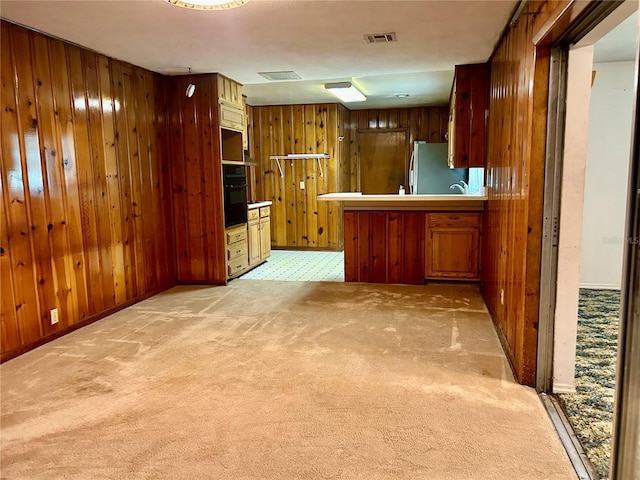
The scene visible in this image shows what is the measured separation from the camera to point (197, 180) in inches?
203

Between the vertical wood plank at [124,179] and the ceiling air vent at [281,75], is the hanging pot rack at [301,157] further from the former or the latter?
the vertical wood plank at [124,179]

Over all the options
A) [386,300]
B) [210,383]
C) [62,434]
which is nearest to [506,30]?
[386,300]

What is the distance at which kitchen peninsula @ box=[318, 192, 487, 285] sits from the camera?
4.94m

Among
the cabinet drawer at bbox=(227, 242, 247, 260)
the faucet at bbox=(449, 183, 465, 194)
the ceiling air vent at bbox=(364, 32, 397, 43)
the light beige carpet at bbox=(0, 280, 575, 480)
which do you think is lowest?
the light beige carpet at bbox=(0, 280, 575, 480)

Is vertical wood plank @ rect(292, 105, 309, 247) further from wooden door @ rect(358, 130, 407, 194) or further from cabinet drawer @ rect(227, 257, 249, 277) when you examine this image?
cabinet drawer @ rect(227, 257, 249, 277)

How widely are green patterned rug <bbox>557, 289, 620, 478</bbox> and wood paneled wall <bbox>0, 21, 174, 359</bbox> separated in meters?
3.56

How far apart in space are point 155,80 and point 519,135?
12.5 ft

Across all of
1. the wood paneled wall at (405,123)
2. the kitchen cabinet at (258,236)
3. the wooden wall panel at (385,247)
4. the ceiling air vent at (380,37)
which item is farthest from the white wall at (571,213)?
the wood paneled wall at (405,123)

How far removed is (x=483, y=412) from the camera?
237 centimetres

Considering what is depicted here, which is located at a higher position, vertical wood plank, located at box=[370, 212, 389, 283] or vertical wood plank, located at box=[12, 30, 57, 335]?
vertical wood plank, located at box=[12, 30, 57, 335]

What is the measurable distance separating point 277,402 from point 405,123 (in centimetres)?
682

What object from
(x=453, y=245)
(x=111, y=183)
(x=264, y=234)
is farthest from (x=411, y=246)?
(x=111, y=183)

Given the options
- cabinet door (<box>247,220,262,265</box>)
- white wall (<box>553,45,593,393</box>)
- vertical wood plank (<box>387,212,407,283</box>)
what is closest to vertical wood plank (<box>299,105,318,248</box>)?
cabinet door (<box>247,220,262,265</box>)

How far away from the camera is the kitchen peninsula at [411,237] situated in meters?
4.94
